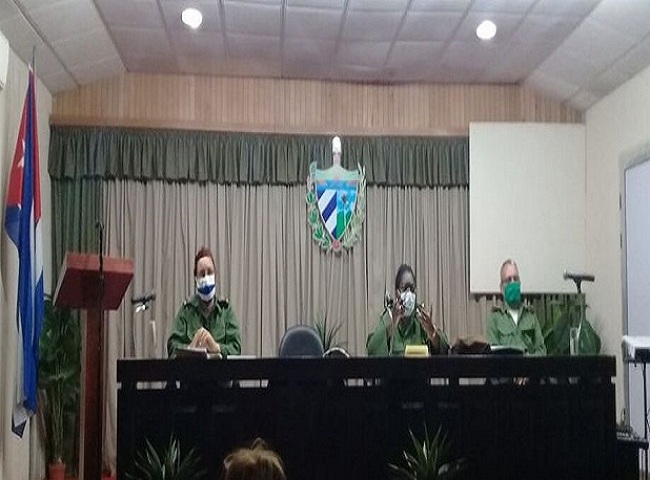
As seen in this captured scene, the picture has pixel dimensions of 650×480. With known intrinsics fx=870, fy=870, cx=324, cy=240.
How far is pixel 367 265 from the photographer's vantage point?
672cm

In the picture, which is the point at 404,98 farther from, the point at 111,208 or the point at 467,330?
the point at 111,208

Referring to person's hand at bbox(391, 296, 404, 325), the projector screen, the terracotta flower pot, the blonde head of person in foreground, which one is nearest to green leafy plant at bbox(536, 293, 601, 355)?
the projector screen

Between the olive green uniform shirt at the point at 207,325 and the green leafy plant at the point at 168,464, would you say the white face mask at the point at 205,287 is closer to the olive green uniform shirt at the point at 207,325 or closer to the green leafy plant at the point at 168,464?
the olive green uniform shirt at the point at 207,325

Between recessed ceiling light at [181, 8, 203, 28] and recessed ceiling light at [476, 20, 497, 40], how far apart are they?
1819mm

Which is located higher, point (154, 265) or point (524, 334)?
point (154, 265)

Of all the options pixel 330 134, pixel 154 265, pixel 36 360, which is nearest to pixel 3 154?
pixel 36 360

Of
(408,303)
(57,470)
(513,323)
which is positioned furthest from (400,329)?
(57,470)

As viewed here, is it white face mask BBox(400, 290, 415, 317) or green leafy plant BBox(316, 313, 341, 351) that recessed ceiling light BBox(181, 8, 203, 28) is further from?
green leafy plant BBox(316, 313, 341, 351)

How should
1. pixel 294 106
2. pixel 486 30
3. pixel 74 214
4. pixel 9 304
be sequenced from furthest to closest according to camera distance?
pixel 294 106 → pixel 74 214 → pixel 486 30 → pixel 9 304

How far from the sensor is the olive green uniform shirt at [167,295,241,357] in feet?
15.6

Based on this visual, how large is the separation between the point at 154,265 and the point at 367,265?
5.31 ft

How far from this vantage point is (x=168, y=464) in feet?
12.4

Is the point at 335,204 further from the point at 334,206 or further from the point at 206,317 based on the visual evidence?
the point at 206,317

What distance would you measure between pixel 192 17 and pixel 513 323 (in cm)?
282
